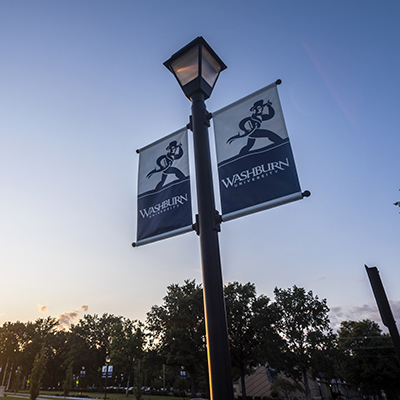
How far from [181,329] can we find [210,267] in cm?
4075

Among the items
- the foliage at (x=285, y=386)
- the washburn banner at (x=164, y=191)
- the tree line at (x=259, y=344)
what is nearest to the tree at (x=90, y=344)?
the tree line at (x=259, y=344)

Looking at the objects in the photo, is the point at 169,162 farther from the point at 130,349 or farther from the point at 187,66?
the point at 130,349

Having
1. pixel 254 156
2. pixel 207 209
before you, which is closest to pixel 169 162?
pixel 254 156

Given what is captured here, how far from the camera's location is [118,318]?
85562 millimetres

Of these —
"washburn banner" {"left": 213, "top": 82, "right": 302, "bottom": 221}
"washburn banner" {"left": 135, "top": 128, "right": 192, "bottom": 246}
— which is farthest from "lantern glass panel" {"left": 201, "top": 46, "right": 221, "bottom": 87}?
"washburn banner" {"left": 135, "top": 128, "right": 192, "bottom": 246}

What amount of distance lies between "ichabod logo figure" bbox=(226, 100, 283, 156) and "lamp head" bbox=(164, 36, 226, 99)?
2.54ft

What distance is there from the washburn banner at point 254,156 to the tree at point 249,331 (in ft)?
124

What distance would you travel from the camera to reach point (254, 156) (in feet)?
13.8

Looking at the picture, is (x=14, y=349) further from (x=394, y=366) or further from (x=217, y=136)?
(x=217, y=136)

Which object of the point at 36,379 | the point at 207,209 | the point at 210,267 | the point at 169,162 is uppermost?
the point at 169,162

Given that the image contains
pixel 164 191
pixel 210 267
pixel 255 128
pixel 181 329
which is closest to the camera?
pixel 210 267

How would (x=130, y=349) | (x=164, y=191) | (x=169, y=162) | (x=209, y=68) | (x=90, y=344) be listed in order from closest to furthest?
(x=209, y=68) < (x=164, y=191) < (x=169, y=162) < (x=130, y=349) < (x=90, y=344)

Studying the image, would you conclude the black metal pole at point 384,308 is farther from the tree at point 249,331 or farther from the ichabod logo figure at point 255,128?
the tree at point 249,331

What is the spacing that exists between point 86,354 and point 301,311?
198 ft
